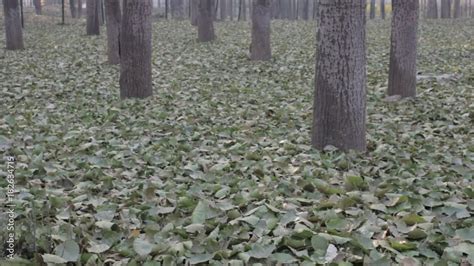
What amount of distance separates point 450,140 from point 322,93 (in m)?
1.49

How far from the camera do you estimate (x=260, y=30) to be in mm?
12484

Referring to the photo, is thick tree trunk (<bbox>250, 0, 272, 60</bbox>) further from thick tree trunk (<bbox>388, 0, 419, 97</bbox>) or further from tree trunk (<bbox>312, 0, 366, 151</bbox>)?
tree trunk (<bbox>312, 0, 366, 151</bbox>)

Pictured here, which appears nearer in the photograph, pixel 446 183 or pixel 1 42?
pixel 446 183

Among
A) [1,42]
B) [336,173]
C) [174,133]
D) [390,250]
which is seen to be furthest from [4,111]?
[1,42]

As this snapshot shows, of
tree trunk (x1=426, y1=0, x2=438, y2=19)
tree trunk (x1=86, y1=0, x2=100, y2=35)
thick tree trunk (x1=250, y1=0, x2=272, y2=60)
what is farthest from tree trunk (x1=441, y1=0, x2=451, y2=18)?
thick tree trunk (x1=250, y1=0, x2=272, y2=60)

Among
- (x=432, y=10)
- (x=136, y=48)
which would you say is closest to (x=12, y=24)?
(x=136, y=48)

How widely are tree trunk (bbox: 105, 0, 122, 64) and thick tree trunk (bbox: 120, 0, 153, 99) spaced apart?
10.8 feet

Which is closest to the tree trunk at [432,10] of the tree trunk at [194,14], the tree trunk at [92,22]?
the tree trunk at [194,14]

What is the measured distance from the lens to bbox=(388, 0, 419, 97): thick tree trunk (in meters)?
8.20

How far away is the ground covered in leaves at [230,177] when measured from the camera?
305 cm

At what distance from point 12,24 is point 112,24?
14.1 feet

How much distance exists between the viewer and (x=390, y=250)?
301 centimetres

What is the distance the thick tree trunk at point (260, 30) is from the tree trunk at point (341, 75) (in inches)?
283

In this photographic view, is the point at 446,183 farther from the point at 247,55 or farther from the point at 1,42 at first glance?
the point at 1,42
